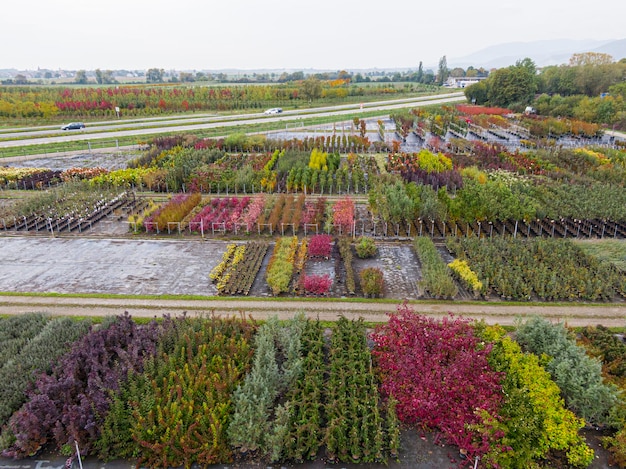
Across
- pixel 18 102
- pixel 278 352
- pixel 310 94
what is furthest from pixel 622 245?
pixel 18 102

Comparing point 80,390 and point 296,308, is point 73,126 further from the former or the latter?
point 80,390

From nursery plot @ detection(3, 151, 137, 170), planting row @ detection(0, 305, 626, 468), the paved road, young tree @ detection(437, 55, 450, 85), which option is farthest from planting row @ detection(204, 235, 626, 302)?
young tree @ detection(437, 55, 450, 85)

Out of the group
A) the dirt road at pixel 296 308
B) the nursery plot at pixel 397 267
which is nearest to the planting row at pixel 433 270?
the nursery plot at pixel 397 267

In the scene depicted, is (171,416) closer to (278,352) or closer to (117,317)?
(278,352)

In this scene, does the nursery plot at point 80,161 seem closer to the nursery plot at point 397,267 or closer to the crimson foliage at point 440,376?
the nursery plot at point 397,267

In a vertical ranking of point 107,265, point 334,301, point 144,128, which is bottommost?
point 334,301

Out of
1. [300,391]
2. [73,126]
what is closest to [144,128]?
[73,126]
